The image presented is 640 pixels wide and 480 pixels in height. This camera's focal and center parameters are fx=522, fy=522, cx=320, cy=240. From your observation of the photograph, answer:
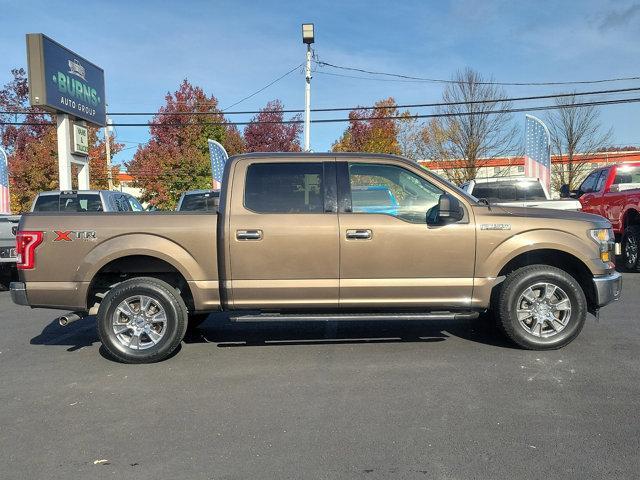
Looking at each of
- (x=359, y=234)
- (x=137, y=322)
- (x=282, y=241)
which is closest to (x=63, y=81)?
(x=137, y=322)

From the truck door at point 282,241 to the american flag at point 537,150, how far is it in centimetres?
1274

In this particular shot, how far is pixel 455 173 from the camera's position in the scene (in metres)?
32.0

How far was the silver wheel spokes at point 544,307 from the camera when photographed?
5246 mm

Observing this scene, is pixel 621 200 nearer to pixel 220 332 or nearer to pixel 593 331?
pixel 593 331

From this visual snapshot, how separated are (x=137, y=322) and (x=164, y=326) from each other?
0.29 m

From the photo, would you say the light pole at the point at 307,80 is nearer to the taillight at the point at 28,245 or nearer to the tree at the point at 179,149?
the tree at the point at 179,149

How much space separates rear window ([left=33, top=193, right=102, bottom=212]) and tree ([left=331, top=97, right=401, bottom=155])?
2041cm

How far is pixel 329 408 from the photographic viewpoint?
158 inches

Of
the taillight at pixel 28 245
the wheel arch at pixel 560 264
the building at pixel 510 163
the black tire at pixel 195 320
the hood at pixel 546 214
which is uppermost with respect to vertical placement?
the building at pixel 510 163

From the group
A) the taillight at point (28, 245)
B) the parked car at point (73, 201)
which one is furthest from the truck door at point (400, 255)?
the parked car at point (73, 201)

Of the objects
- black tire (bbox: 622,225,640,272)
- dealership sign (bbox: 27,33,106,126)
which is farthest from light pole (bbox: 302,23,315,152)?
black tire (bbox: 622,225,640,272)

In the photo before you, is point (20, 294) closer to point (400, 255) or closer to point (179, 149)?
point (400, 255)

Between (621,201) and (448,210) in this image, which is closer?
(448,210)

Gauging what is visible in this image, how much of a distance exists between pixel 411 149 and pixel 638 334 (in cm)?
2781
